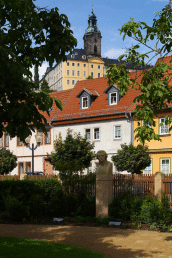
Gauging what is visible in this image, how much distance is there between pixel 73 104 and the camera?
39594 mm

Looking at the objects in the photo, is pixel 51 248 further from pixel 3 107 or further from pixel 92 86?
pixel 92 86

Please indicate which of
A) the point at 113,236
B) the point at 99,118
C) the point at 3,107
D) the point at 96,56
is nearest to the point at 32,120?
the point at 3,107

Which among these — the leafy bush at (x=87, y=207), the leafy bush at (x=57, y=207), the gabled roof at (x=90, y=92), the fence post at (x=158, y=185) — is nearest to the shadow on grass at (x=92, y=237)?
the leafy bush at (x=87, y=207)

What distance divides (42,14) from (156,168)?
24938 mm

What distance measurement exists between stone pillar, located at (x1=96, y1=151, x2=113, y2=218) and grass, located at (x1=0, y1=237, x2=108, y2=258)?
481 centimetres

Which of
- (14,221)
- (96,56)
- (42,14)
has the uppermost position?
Answer: (96,56)

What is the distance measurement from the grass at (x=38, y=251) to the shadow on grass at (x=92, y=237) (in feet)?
2.17

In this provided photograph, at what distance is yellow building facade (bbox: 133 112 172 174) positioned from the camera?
30797mm

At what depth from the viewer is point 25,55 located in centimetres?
844

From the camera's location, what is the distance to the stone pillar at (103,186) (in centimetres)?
1303

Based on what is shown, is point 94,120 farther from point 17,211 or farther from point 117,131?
point 17,211

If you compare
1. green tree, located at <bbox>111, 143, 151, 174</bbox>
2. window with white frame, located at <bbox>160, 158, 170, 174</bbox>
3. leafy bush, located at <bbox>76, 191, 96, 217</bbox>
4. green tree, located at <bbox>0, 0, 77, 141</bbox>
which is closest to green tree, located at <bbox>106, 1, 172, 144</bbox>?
green tree, located at <bbox>0, 0, 77, 141</bbox>

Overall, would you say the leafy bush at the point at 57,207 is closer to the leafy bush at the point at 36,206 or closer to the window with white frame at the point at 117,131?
the leafy bush at the point at 36,206

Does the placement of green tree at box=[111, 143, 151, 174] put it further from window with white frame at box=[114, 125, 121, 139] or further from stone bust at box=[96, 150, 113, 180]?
stone bust at box=[96, 150, 113, 180]
